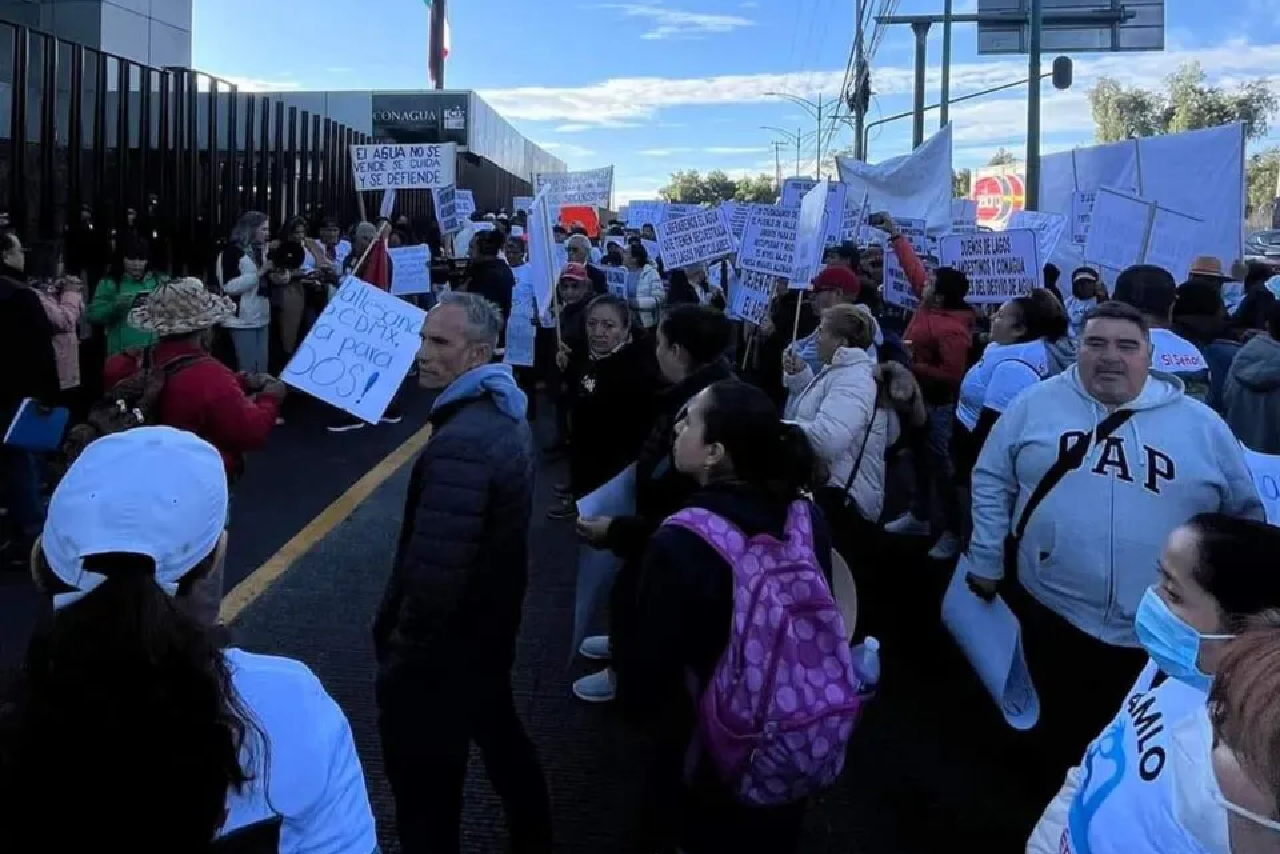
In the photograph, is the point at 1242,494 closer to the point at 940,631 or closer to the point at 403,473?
the point at 940,631

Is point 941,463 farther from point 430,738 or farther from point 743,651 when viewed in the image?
point 743,651

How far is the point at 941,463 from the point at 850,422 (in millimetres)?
2704

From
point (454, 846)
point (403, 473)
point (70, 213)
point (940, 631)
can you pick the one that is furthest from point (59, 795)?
point (70, 213)

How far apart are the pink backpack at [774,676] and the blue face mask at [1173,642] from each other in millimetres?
699

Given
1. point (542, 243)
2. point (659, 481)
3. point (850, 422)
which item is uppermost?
point (542, 243)

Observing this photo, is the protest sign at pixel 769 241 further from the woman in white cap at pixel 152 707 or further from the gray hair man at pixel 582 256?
the woman in white cap at pixel 152 707

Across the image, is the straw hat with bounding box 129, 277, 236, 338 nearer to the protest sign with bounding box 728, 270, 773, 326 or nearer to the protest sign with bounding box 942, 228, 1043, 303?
the protest sign with bounding box 728, 270, 773, 326

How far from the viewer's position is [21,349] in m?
6.05

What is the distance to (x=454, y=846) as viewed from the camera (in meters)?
3.20

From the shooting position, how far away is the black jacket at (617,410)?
5070 mm

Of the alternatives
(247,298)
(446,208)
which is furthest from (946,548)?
(446,208)

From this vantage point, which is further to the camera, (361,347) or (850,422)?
(850,422)

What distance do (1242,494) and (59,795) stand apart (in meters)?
3.09

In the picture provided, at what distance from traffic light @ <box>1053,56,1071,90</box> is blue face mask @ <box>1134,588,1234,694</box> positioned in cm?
2122
